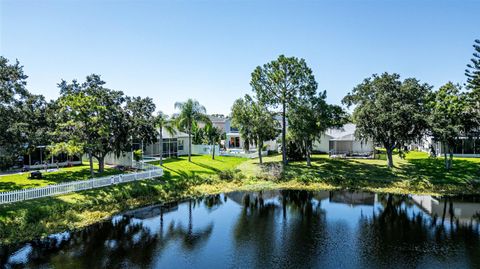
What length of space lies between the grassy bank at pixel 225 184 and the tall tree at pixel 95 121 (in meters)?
4.02

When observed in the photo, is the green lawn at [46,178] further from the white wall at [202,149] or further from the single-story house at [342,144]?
the single-story house at [342,144]

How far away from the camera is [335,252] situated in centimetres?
1587

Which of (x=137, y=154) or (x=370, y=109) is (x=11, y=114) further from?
(x=370, y=109)

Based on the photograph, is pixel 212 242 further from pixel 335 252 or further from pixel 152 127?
pixel 152 127

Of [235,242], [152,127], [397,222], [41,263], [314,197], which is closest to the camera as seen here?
[41,263]

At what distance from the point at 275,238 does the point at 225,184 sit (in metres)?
14.5

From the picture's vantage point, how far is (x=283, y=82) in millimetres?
37406

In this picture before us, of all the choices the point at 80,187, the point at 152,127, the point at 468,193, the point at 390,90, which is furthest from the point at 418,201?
the point at 80,187

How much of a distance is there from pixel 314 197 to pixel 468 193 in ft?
44.6

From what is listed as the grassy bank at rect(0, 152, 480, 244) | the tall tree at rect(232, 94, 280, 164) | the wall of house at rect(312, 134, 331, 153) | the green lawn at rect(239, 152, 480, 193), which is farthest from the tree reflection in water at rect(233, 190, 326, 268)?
the wall of house at rect(312, 134, 331, 153)

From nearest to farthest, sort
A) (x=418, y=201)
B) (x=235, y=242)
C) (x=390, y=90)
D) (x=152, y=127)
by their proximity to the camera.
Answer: (x=235, y=242) → (x=418, y=201) → (x=152, y=127) → (x=390, y=90)

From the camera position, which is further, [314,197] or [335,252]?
[314,197]

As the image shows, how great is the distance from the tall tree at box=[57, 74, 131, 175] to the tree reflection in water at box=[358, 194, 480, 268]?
20.5 meters

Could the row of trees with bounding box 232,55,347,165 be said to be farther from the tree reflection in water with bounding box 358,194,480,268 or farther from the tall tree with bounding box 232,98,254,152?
the tree reflection in water with bounding box 358,194,480,268
